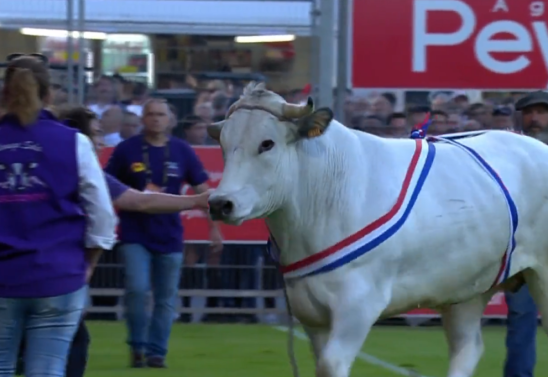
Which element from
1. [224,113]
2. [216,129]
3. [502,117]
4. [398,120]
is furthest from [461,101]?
[216,129]

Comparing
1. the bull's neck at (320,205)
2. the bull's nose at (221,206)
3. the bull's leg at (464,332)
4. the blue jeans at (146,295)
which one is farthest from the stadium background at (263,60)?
the bull's nose at (221,206)

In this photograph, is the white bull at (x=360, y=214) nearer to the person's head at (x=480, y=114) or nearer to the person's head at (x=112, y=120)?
the person's head at (x=480, y=114)

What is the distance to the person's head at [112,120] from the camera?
1247cm

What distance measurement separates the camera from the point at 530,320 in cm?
849

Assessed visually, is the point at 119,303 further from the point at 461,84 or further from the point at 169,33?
the point at 461,84

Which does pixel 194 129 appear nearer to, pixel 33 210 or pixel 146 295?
pixel 146 295

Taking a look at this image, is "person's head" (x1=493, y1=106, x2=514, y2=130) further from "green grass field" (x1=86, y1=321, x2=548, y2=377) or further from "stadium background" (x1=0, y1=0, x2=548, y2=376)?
"green grass field" (x1=86, y1=321, x2=548, y2=377)

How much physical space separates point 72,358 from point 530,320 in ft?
10.2

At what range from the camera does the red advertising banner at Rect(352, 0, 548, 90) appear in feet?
40.2

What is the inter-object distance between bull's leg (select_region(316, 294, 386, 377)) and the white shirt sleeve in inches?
61.2

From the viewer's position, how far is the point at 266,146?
648cm

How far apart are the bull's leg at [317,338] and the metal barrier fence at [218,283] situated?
19.4ft

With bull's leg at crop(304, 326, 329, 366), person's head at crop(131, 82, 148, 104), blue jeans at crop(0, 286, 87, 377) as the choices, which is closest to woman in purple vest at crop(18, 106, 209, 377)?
bull's leg at crop(304, 326, 329, 366)

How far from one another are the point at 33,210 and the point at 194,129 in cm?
740
